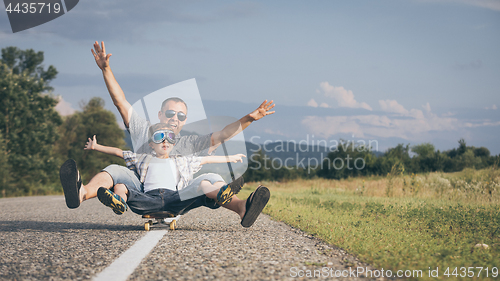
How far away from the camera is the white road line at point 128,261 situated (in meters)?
2.41

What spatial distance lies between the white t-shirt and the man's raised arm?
0.73 metres

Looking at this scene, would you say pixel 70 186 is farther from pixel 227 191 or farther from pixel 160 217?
pixel 227 191

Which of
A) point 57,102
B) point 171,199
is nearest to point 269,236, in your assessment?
point 171,199

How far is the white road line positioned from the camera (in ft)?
7.90

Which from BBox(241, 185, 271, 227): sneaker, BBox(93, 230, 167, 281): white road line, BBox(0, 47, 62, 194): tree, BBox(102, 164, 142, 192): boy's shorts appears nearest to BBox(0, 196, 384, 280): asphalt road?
BBox(93, 230, 167, 281): white road line

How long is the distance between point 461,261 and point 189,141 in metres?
3.17

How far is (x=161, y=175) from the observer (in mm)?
4375

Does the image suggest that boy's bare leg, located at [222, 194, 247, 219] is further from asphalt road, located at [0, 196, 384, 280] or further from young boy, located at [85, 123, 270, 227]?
asphalt road, located at [0, 196, 384, 280]

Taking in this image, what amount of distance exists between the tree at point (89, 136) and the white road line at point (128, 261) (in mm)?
35272

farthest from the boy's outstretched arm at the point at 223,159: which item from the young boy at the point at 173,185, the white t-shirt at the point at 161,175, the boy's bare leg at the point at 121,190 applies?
the boy's bare leg at the point at 121,190

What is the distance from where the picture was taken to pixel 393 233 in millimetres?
4336

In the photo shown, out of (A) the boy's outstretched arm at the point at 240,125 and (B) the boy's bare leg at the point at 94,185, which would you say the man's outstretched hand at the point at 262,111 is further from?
(B) the boy's bare leg at the point at 94,185

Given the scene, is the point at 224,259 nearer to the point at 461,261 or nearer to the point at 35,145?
the point at 461,261

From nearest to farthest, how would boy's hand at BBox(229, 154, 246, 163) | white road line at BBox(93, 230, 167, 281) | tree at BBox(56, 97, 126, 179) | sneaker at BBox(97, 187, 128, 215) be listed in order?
1. white road line at BBox(93, 230, 167, 281)
2. sneaker at BBox(97, 187, 128, 215)
3. boy's hand at BBox(229, 154, 246, 163)
4. tree at BBox(56, 97, 126, 179)
